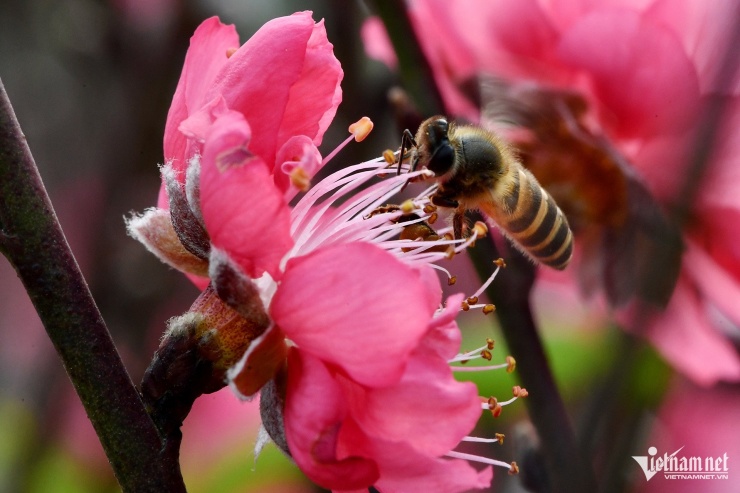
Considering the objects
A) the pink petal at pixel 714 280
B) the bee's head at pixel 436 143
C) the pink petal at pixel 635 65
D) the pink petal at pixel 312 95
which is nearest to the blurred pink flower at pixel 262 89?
the pink petal at pixel 312 95

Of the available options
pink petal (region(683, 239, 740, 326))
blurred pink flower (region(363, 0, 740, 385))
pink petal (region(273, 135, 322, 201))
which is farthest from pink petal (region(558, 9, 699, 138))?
pink petal (region(273, 135, 322, 201))

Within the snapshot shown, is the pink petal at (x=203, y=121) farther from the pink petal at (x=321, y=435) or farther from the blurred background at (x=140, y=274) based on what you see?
the blurred background at (x=140, y=274)

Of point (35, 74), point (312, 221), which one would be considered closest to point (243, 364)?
point (312, 221)

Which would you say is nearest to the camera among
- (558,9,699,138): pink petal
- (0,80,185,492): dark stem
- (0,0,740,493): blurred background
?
(0,80,185,492): dark stem

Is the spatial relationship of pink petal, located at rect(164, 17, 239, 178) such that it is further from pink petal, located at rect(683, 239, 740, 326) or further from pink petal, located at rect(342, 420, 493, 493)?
pink petal, located at rect(683, 239, 740, 326)

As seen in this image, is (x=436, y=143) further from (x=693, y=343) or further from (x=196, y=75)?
(x=693, y=343)

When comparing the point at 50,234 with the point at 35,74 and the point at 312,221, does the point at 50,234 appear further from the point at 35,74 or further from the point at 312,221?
the point at 35,74
